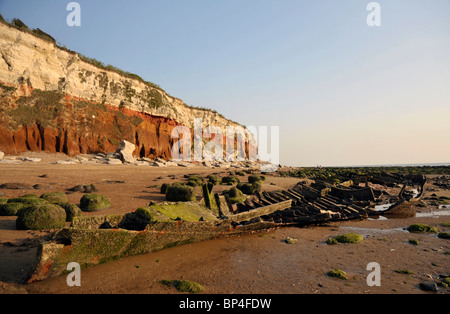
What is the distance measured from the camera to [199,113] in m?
66.6

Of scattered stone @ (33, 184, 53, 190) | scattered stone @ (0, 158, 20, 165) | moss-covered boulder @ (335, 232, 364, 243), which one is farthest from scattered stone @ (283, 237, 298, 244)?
scattered stone @ (0, 158, 20, 165)

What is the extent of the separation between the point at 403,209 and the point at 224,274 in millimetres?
14545

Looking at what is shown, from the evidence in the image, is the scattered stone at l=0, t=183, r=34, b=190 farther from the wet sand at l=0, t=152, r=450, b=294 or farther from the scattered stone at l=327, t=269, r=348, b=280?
the scattered stone at l=327, t=269, r=348, b=280

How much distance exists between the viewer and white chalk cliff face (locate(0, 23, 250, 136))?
97.7ft

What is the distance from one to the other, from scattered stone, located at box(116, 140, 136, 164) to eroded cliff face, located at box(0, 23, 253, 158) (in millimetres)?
1924

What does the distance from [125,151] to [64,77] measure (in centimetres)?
1471

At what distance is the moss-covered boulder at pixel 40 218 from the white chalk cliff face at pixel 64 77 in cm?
3166

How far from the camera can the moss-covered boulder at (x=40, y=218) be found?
8.26 metres

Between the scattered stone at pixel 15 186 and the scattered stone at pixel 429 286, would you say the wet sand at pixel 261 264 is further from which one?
the scattered stone at pixel 15 186

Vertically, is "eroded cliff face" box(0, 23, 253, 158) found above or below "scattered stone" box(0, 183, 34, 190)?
above

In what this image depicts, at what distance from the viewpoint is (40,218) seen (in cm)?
841

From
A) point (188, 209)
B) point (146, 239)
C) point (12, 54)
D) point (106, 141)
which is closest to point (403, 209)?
point (188, 209)

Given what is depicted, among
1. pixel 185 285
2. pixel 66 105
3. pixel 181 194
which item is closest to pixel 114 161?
pixel 66 105
